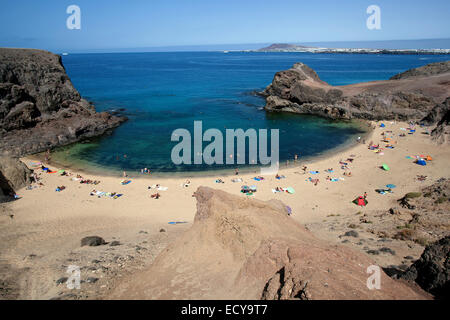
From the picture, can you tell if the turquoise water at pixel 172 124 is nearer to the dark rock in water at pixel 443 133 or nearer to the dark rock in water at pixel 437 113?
the dark rock in water at pixel 443 133

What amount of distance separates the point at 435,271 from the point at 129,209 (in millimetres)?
19164

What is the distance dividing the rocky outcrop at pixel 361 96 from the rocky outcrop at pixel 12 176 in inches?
1722

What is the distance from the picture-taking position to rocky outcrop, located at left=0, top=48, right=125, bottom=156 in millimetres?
35188

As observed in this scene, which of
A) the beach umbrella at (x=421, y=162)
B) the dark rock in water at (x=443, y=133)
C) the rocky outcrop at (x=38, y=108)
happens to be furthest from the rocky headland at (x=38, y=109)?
the dark rock in water at (x=443, y=133)

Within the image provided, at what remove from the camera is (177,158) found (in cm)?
3234

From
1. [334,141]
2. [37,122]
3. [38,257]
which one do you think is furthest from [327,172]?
[37,122]

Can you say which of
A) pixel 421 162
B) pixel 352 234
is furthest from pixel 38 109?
pixel 421 162

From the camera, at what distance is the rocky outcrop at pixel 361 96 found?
4456cm

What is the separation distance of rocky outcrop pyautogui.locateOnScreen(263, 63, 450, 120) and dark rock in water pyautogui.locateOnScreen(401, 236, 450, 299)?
4387cm

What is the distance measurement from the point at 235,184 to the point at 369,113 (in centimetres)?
3343

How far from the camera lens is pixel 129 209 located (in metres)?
21.6

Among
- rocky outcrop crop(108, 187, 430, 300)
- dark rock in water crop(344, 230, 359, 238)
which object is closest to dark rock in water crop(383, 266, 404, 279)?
rocky outcrop crop(108, 187, 430, 300)

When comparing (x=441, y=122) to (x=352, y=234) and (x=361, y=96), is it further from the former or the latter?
(x=352, y=234)
